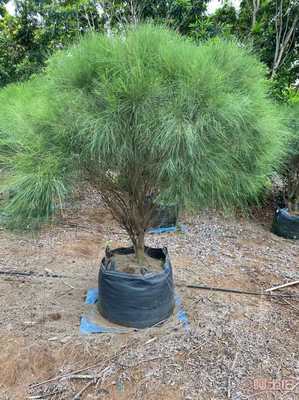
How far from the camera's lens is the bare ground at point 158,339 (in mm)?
1478

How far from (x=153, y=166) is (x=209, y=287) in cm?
121

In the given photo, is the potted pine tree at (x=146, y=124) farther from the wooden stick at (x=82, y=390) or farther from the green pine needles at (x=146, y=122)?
the wooden stick at (x=82, y=390)

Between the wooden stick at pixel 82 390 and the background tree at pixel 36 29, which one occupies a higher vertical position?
the background tree at pixel 36 29

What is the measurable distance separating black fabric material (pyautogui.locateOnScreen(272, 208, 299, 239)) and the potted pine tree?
2.02 metres

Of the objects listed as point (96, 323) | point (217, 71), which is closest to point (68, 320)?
point (96, 323)

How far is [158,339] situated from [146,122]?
1.14 meters

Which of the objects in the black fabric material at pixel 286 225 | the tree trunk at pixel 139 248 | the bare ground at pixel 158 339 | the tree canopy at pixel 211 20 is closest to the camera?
the bare ground at pixel 158 339

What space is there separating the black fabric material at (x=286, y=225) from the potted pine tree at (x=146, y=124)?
2.02 metres

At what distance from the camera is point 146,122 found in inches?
53.7

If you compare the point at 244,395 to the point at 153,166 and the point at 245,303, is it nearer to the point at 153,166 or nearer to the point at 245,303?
the point at 245,303

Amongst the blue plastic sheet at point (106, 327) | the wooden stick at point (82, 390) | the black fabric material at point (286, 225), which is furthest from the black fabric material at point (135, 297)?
the black fabric material at point (286, 225)

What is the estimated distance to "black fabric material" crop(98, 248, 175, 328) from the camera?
179 centimetres

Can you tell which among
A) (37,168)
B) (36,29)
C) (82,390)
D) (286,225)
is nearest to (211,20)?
(286,225)

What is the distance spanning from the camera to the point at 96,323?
188 cm
